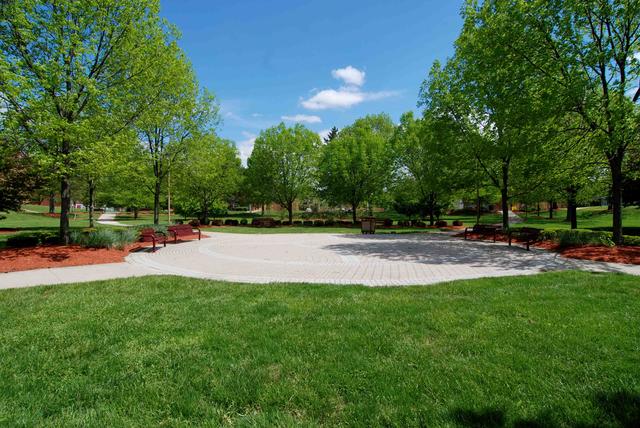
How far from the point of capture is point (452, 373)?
3.16m

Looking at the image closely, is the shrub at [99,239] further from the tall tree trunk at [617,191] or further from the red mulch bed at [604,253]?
the tall tree trunk at [617,191]

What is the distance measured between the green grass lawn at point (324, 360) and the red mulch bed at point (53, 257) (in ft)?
13.3

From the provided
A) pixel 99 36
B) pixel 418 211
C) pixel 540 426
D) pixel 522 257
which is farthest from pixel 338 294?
pixel 418 211

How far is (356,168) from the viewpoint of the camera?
3138 cm

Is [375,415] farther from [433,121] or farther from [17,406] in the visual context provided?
[433,121]

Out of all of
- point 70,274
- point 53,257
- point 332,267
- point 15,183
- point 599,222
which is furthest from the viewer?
point 599,222

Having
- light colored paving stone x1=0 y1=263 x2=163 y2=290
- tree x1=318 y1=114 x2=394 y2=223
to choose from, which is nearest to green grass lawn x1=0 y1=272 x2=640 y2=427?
light colored paving stone x1=0 y1=263 x2=163 y2=290

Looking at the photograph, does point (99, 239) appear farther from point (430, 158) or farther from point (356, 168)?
point (356, 168)

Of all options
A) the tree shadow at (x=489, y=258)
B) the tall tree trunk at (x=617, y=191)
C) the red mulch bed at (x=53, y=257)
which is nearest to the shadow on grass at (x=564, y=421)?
the tree shadow at (x=489, y=258)

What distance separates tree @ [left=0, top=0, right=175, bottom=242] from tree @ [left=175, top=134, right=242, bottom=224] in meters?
7.36

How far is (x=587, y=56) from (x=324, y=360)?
1433 cm

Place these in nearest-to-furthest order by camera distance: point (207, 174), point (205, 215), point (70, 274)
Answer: point (70, 274), point (207, 174), point (205, 215)

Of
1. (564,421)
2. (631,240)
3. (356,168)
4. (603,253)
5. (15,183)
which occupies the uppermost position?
(356,168)

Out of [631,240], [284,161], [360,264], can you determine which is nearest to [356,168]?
[284,161]
